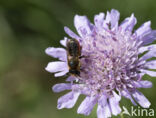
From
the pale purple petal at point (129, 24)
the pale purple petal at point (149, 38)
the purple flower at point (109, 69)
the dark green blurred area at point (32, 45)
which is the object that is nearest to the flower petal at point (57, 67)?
the purple flower at point (109, 69)

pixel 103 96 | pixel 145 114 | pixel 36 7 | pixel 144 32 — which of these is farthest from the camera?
pixel 36 7

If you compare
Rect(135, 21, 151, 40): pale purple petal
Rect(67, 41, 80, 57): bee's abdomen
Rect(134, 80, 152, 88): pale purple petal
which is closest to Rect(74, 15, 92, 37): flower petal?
Rect(67, 41, 80, 57): bee's abdomen

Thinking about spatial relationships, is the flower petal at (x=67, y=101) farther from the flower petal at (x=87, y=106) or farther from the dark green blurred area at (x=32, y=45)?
the dark green blurred area at (x=32, y=45)

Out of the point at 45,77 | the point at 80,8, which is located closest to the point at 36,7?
the point at 80,8

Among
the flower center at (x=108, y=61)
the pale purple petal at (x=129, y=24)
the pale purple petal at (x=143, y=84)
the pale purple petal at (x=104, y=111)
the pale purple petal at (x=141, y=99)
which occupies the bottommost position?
the pale purple petal at (x=104, y=111)

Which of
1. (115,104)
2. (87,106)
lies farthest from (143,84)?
(87,106)

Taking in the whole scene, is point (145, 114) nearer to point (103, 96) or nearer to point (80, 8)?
point (103, 96)

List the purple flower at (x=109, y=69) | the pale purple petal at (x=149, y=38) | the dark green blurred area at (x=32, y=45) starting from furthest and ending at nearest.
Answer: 1. the dark green blurred area at (x=32, y=45)
2. the pale purple petal at (x=149, y=38)
3. the purple flower at (x=109, y=69)
